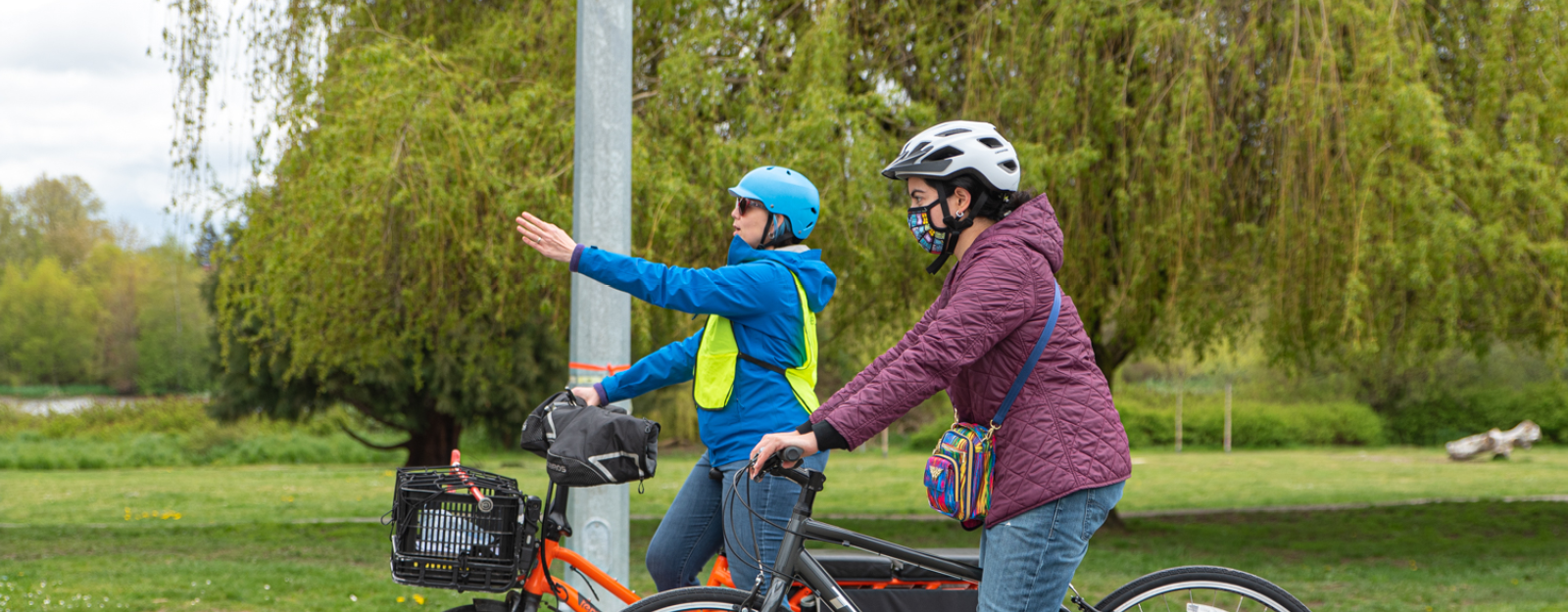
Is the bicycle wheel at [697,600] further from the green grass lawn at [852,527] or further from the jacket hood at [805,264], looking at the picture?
the green grass lawn at [852,527]

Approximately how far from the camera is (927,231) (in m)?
2.55

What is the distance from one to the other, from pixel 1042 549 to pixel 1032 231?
676 mm

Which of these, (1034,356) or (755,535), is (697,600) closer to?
(755,535)

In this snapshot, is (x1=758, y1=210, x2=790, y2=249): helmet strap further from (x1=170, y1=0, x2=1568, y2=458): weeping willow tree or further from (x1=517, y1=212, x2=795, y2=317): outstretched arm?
(x1=170, y1=0, x2=1568, y2=458): weeping willow tree

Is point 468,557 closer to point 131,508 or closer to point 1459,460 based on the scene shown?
point 131,508

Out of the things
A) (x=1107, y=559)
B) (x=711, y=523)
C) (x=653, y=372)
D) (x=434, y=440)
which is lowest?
(x=434, y=440)

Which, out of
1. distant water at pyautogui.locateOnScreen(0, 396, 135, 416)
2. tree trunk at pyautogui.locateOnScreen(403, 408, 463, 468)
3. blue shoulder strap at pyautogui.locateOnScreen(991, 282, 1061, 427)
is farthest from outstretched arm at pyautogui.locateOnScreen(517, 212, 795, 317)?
distant water at pyautogui.locateOnScreen(0, 396, 135, 416)

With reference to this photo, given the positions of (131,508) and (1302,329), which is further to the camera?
(131,508)

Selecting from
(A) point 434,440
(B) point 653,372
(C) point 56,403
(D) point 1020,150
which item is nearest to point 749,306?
(B) point 653,372

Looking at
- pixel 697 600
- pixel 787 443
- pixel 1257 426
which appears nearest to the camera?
pixel 787 443

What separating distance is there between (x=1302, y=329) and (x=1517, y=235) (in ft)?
5.13

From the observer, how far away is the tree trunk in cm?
2244

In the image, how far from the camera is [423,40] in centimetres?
828

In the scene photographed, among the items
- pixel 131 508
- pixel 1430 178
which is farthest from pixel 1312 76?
pixel 131 508
